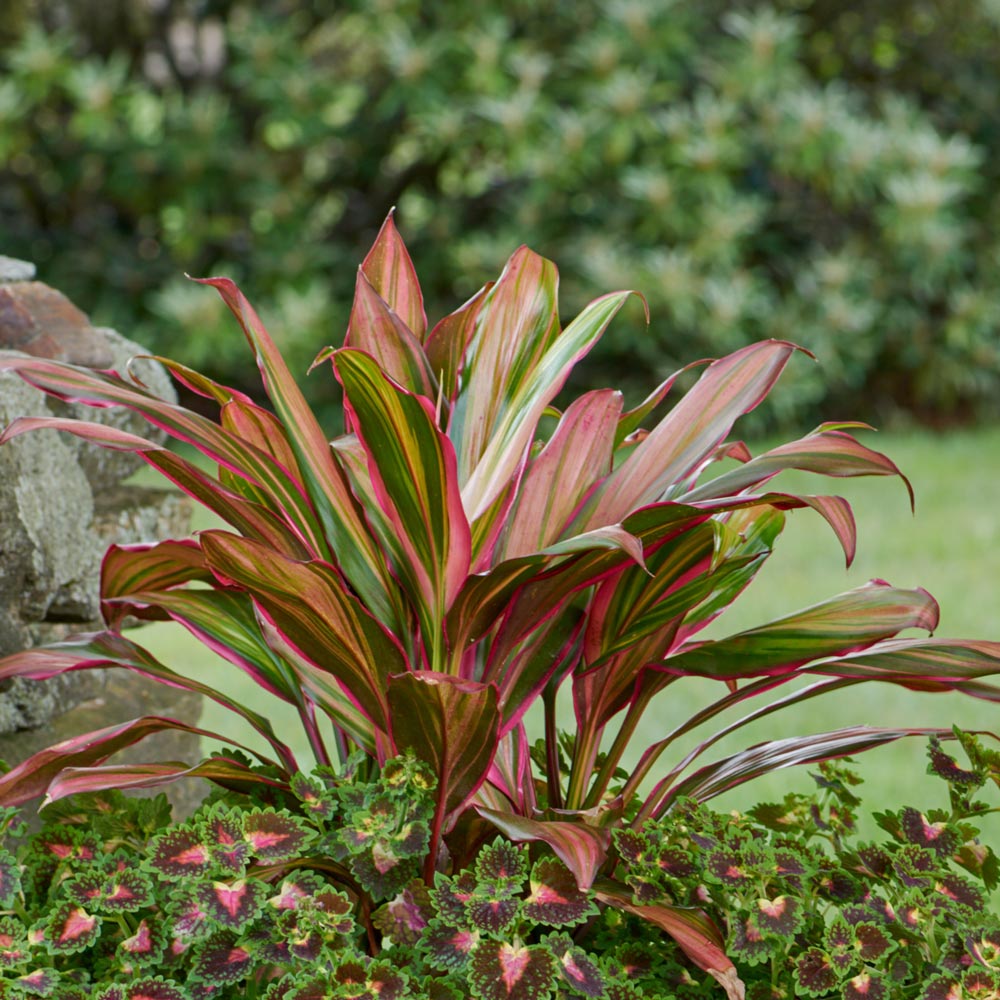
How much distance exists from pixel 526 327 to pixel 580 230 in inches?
191

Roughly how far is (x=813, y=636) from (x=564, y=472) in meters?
0.28

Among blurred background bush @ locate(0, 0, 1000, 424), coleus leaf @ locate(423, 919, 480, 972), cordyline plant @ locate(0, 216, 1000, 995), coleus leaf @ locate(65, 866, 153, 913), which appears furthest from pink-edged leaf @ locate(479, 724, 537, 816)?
blurred background bush @ locate(0, 0, 1000, 424)

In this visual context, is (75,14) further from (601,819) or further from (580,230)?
(601,819)

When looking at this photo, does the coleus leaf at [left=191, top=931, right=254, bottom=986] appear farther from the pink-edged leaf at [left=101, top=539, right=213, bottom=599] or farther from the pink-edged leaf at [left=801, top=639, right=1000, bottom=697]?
the pink-edged leaf at [left=801, top=639, right=1000, bottom=697]

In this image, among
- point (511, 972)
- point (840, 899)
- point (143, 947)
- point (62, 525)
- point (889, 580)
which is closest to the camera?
point (511, 972)

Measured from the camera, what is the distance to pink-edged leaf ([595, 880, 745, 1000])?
1.09 m

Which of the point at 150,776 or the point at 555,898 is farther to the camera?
the point at 150,776

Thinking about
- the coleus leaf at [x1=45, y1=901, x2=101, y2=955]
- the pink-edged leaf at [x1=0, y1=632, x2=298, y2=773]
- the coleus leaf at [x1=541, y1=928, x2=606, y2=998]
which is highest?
the pink-edged leaf at [x1=0, y1=632, x2=298, y2=773]

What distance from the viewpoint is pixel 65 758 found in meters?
1.30

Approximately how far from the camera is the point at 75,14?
6465 mm

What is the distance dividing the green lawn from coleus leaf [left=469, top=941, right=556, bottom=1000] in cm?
179

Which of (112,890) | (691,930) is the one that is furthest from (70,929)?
(691,930)

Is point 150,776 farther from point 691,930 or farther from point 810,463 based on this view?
point 810,463

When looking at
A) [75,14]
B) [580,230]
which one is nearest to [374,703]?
[580,230]
